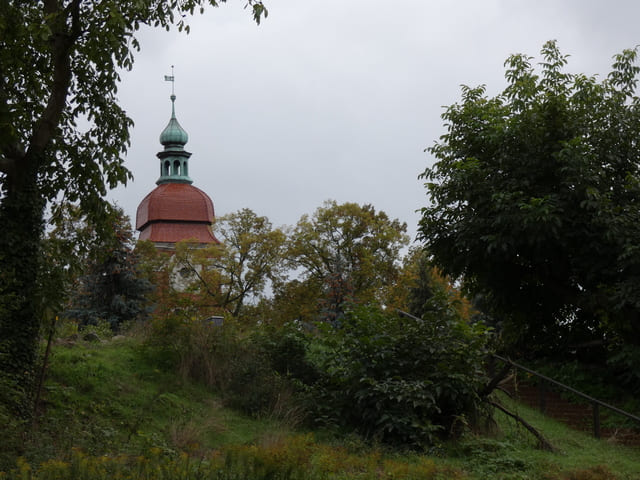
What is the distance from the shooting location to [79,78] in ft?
35.5

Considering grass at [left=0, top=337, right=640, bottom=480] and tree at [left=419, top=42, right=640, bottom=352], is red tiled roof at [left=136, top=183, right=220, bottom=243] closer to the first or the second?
tree at [left=419, top=42, right=640, bottom=352]

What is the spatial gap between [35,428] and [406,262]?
3421cm

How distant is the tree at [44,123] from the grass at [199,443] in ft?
4.02

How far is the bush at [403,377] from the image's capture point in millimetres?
10344

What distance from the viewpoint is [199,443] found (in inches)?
376

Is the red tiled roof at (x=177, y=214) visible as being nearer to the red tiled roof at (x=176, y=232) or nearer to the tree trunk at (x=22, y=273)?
the red tiled roof at (x=176, y=232)

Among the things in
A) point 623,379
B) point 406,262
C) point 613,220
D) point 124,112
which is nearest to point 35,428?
point 124,112

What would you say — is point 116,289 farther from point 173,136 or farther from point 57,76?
point 173,136

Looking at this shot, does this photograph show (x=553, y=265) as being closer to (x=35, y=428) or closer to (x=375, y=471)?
(x=375, y=471)

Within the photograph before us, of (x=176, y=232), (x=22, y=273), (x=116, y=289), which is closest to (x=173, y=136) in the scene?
(x=176, y=232)

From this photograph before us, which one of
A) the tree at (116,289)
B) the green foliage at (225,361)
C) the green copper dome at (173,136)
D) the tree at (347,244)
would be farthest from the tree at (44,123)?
the green copper dome at (173,136)

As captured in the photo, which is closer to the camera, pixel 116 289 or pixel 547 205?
pixel 547 205

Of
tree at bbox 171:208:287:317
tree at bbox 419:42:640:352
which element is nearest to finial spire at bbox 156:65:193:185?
tree at bbox 171:208:287:317

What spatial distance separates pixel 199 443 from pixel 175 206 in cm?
5645
